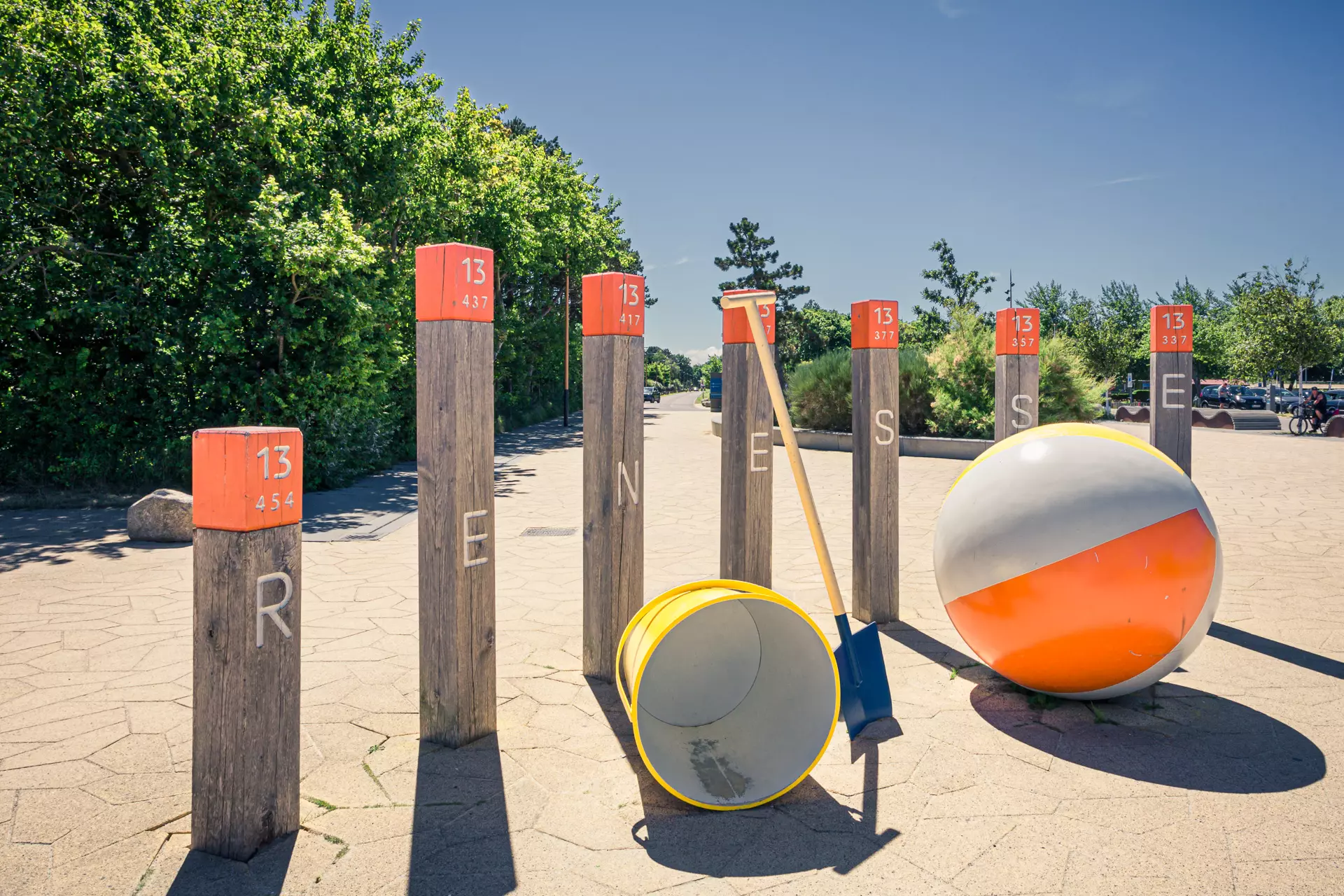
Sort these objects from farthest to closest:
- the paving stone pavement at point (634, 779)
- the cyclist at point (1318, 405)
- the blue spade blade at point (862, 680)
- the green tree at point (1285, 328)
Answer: the green tree at point (1285, 328)
the cyclist at point (1318, 405)
the blue spade blade at point (862, 680)
the paving stone pavement at point (634, 779)

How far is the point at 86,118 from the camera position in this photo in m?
10.8

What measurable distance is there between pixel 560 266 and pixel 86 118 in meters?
18.3

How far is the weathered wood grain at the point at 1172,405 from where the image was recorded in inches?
242

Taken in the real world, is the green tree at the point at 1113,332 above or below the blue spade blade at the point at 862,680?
above

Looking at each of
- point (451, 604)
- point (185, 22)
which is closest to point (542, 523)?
point (451, 604)

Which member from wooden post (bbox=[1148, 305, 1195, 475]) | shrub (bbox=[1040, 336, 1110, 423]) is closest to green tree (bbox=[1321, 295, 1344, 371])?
shrub (bbox=[1040, 336, 1110, 423])

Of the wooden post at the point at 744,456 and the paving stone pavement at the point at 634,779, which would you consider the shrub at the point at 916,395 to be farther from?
the wooden post at the point at 744,456

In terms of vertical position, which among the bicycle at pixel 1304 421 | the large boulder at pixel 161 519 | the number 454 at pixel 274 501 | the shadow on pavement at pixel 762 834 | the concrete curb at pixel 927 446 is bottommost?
the shadow on pavement at pixel 762 834

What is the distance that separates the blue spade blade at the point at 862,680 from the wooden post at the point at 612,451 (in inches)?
50.8

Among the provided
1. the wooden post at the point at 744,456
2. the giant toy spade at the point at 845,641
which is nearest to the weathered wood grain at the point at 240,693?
the giant toy spade at the point at 845,641

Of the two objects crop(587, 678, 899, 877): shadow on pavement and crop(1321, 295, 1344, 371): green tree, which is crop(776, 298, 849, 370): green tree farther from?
crop(587, 678, 899, 877): shadow on pavement

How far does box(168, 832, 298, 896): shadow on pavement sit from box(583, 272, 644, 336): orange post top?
2.85 m

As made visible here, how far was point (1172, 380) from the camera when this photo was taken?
6113mm

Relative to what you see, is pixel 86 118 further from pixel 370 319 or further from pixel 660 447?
pixel 660 447
